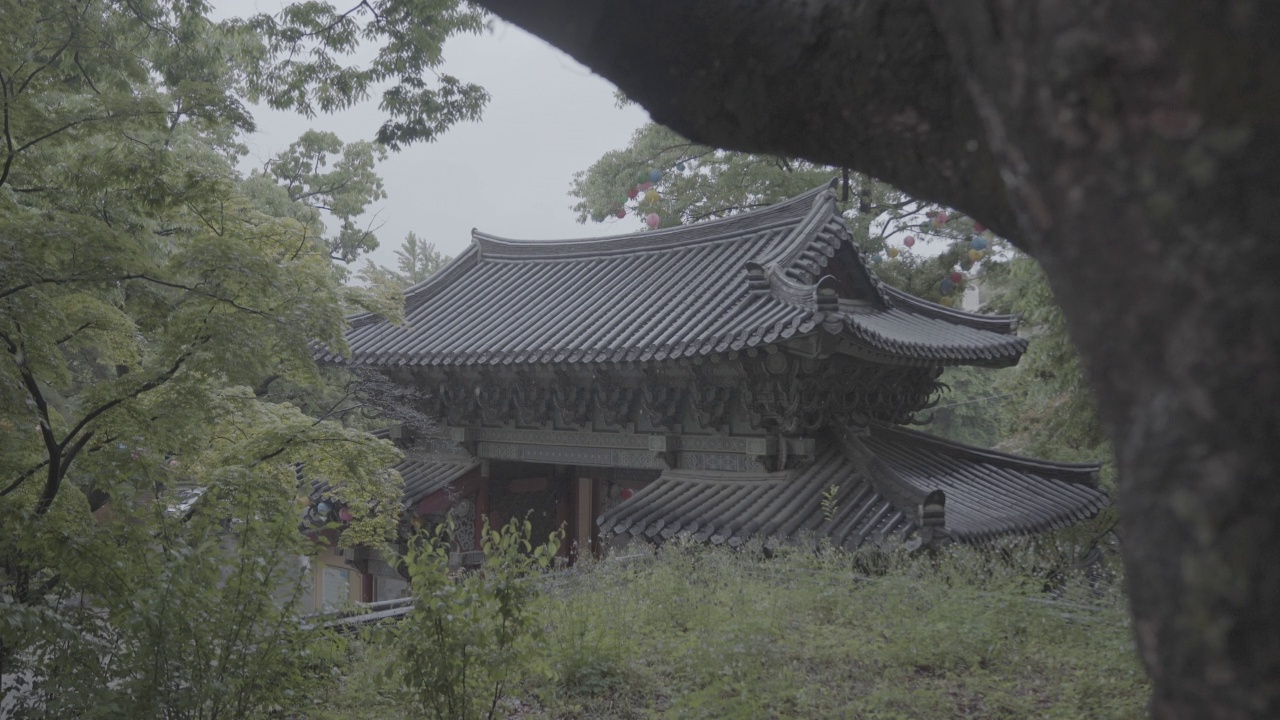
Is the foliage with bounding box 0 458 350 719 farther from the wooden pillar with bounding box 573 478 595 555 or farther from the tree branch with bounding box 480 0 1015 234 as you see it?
the wooden pillar with bounding box 573 478 595 555

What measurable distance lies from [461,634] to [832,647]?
221 cm

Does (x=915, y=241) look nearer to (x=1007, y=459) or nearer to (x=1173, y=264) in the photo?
(x=1007, y=459)

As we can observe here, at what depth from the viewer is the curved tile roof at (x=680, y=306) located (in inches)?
321

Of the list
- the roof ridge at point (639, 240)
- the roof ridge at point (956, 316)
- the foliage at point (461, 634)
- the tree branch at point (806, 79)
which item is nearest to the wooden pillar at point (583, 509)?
the roof ridge at point (639, 240)

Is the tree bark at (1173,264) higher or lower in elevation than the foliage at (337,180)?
lower

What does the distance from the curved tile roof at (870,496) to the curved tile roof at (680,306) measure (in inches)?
39.6

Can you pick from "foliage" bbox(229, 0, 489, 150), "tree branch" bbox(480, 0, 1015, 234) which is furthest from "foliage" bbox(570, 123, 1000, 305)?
"tree branch" bbox(480, 0, 1015, 234)

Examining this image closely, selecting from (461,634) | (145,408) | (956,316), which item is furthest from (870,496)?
(145,408)

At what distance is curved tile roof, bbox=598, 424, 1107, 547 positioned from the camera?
297 inches

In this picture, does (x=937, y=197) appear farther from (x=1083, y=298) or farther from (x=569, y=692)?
(x=569, y=692)

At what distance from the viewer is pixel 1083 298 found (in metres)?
1.08

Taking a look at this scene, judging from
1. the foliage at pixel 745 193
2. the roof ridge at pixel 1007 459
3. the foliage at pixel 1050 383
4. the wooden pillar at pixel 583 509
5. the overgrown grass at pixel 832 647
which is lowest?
the overgrown grass at pixel 832 647

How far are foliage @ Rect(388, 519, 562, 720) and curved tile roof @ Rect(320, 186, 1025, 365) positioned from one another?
152 inches

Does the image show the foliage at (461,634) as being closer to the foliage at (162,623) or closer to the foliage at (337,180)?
the foliage at (162,623)
